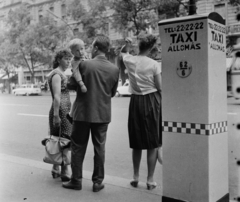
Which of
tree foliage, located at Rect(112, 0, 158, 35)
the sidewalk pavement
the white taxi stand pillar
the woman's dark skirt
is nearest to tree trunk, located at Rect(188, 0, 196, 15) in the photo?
the white taxi stand pillar

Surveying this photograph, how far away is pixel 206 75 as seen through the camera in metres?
3.07

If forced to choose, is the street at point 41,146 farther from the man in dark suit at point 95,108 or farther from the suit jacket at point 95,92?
the suit jacket at point 95,92

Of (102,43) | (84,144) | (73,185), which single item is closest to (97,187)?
(73,185)

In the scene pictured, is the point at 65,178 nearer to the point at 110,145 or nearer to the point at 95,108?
the point at 95,108

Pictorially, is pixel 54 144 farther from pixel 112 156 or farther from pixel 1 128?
pixel 1 128

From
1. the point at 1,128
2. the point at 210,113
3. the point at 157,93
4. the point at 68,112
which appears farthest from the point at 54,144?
the point at 1,128

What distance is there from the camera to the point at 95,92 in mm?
3971

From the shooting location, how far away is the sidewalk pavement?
3.77m

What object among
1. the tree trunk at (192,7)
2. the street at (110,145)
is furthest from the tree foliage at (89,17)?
the tree trunk at (192,7)

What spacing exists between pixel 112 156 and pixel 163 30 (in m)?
3.48

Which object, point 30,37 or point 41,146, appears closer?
point 41,146

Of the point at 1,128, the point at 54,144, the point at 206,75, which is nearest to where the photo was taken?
the point at 206,75

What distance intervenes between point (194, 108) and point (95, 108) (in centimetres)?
129

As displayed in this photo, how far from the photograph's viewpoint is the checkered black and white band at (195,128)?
10.3 ft
